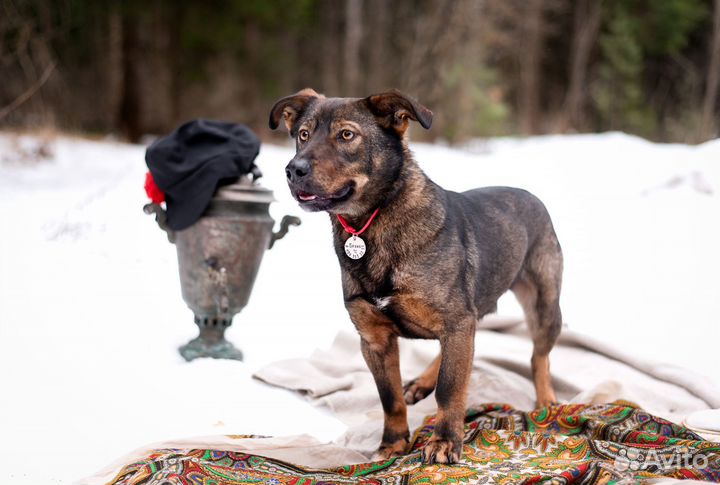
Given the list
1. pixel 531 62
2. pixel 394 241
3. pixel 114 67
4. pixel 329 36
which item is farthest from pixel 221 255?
pixel 531 62

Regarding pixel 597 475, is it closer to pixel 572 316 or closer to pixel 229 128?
pixel 229 128

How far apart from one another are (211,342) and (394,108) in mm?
2721

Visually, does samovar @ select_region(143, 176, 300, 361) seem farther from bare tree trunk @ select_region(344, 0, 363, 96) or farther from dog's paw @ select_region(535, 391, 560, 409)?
bare tree trunk @ select_region(344, 0, 363, 96)

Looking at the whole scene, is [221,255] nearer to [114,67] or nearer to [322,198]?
[322,198]

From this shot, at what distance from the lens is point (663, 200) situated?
955cm

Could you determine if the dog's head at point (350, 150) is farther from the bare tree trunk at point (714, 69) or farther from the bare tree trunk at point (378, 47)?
the bare tree trunk at point (714, 69)

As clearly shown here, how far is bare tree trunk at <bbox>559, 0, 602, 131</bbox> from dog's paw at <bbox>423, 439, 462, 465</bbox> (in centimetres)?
2302

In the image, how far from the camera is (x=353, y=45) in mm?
19219

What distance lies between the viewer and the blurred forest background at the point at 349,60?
16125 millimetres

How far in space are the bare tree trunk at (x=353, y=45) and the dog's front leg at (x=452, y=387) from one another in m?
15.7

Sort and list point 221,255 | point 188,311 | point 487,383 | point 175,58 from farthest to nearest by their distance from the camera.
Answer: point 175,58 → point 188,311 → point 221,255 → point 487,383

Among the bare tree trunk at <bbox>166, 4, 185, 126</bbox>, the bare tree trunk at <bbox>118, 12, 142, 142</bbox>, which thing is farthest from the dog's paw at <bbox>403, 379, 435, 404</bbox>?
the bare tree trunk at <bbox>166, 4, 185, 126</bbox>

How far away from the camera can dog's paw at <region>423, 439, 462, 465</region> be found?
3.28 meters

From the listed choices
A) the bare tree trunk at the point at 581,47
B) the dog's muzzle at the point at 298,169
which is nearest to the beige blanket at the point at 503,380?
the dog's muzzle at the point at 298,169
